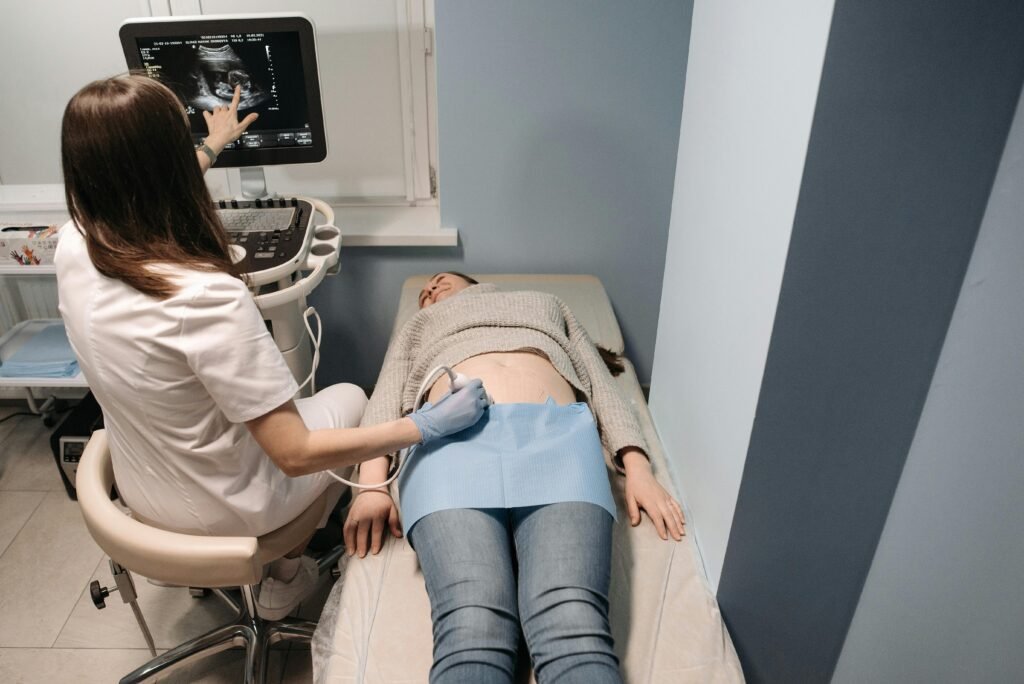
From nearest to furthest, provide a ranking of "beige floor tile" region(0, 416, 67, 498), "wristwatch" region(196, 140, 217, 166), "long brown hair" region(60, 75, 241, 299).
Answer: "long brown hair" region(60, 75, 241, 299), "wristwatch" region(196, 140, 217, 166), "beige floor tile" region(0, 416, 67, 498)

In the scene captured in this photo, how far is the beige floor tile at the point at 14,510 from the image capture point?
2.04m

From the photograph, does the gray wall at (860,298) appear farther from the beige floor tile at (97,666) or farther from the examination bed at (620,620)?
the beige floor tile at (97,666)

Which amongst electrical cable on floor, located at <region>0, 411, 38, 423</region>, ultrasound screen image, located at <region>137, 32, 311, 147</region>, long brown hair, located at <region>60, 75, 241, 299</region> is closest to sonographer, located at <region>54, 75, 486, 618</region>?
long brown hair, located at <region>60, 75, 241, 299</region>

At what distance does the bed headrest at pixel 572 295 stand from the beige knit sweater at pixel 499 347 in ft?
0.76

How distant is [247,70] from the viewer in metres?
1.78

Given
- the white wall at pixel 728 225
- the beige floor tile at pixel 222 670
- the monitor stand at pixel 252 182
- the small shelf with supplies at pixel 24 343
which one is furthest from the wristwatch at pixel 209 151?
the beige floor tile at pixel 222 670

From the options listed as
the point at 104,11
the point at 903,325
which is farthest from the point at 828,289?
the point at 104,11

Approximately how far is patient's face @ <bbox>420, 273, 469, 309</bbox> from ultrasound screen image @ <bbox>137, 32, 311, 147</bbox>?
0.52 meters

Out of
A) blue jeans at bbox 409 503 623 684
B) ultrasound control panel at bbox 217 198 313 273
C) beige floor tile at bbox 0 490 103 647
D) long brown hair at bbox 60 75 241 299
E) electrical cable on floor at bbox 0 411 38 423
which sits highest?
long brown hair at bbox 60 75 241 299

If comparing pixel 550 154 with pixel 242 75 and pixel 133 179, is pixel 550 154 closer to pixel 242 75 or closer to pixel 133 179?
pixel 242 75

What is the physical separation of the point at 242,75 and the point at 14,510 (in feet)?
4.68

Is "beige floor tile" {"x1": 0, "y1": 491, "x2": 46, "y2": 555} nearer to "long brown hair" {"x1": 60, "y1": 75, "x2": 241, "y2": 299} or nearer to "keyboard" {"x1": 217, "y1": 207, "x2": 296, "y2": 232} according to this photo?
"keyboard" {"x1": 217, "y1": 207, "x2": 296, "y2": 232}

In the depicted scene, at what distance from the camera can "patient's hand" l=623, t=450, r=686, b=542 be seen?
1.35 meters

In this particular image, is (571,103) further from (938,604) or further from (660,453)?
(938,604)
